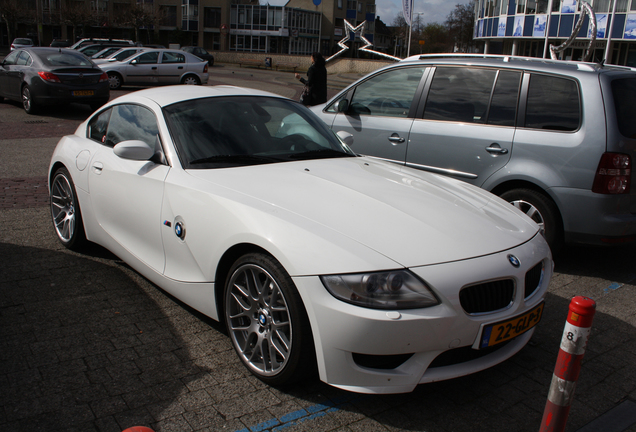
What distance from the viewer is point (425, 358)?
8.83 feet

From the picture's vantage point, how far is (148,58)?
22375 mm

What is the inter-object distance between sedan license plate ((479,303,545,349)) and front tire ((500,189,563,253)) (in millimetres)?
2055

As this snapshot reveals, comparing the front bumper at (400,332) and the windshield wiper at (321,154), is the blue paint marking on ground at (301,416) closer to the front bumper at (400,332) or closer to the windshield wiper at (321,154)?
the front bumper at (400,332)

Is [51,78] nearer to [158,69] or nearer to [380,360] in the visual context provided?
[158,69]

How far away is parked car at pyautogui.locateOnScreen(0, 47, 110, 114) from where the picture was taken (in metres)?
14.0

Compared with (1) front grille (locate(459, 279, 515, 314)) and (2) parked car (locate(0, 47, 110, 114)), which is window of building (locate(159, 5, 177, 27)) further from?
Answer: (1) front grille (locate(459, 279, 515, 314))

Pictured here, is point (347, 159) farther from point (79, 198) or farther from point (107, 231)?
point (79, 198)

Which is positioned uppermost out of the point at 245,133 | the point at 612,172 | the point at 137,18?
the point at 137,18

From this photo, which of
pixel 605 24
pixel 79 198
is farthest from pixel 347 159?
pixel 605 24

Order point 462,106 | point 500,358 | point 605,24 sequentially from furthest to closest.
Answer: point 605,24 → point 462,106 → point 500,358

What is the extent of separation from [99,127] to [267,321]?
2736mm

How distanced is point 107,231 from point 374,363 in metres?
2.53

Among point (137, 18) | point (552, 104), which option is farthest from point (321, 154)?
point (137, 18)

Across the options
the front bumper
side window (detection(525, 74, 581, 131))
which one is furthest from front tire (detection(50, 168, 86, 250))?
side window (detection(525, 74, 581, 131))
